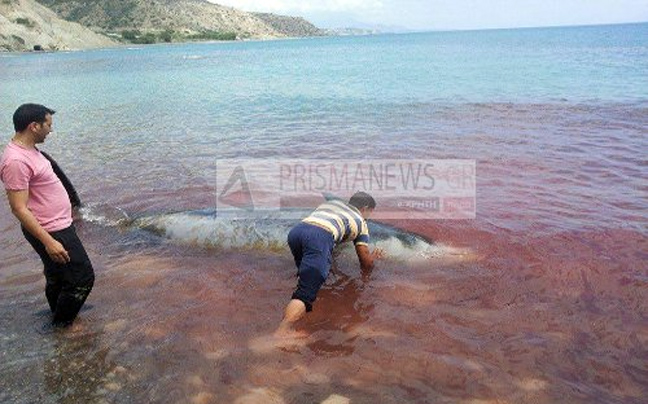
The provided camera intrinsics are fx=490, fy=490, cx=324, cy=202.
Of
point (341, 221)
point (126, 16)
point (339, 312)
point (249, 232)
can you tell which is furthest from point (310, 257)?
point (126, 16)

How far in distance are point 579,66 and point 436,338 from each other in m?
39.5

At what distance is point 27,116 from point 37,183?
2.01 ft

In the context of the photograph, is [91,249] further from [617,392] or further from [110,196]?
[617,392]

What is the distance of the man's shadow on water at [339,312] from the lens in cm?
518

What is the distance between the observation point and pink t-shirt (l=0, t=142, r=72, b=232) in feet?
14.2

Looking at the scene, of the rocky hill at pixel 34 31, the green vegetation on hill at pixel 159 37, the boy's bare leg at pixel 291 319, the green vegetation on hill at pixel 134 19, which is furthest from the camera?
the green vegetation on hill at pixel 134 19

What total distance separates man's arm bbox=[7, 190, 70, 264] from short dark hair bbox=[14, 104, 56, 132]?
597 mm

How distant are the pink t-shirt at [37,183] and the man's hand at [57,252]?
8.6 inches

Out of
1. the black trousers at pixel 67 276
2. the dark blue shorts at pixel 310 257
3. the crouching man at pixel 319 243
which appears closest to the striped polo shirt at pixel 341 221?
the crouching man at pixel 319 243

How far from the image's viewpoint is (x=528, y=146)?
14.0 meters

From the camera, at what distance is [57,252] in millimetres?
4602

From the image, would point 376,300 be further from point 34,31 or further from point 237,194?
point 34,31

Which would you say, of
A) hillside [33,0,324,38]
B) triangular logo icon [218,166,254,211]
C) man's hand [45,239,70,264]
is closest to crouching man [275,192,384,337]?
man's hand [45,239,70,264]

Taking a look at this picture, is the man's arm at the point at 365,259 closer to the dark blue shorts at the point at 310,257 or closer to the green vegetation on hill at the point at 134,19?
the dark blue shorts at the point at 310,257
